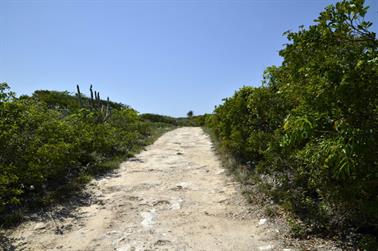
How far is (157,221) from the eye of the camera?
471 cm

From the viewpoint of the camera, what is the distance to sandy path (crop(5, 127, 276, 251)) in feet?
13.2

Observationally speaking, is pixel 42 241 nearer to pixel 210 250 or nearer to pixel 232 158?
pixel 210 250

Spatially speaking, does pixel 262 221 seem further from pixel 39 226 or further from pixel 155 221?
pixel 39 226

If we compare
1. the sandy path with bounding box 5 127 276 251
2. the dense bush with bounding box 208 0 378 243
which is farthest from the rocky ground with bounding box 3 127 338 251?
the dense bush with bounding box 208 0 378 243

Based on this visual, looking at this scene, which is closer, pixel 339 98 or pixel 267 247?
pixel 339 98

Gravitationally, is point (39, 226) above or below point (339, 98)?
below

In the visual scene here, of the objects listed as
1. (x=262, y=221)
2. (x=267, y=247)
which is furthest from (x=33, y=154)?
(x=267, y=247)

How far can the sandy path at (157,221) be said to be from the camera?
4020mm

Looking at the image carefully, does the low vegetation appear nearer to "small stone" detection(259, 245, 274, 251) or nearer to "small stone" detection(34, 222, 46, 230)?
"small stone" detection(34, 222, 46, 230)

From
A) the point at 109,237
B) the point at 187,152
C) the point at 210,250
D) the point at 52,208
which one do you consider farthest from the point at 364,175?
the point at 187,152

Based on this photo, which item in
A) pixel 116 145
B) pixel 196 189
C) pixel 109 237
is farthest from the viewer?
pixel 116 145

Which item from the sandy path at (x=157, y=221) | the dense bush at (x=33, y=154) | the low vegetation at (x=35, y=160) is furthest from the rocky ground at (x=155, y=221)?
the dense bush at (x=33, y=154)

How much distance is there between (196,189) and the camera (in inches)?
253

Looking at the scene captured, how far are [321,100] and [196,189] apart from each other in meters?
4.24
